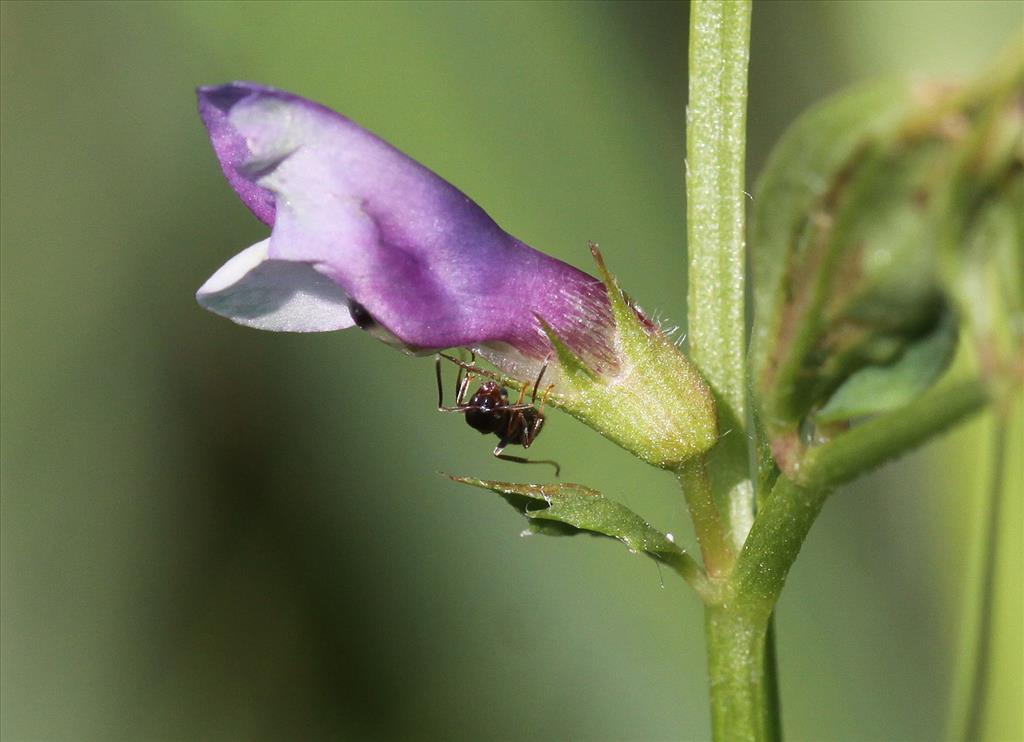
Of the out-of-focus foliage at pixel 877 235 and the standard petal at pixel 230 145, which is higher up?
the standard petal at pixel 230 145

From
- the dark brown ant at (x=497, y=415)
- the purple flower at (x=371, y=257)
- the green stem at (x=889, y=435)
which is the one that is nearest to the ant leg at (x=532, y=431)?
the dark brown ant at (x=497, y=415)

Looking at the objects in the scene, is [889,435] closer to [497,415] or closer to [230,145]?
[230,145]

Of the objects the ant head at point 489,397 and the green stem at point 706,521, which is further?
the ant head at point 489,397

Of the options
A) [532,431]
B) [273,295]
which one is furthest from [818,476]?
[532,431]

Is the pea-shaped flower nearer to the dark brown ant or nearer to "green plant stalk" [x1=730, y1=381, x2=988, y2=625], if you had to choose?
"green plant stalk" [x1=730, y1=381, x2=988, y2=625]

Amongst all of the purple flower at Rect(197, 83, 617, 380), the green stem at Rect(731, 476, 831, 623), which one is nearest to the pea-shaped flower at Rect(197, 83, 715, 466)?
the purple flower at Rect(197, 83, 617, 380)

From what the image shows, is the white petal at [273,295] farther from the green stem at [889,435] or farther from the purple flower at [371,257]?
the green stem at [889,435]
